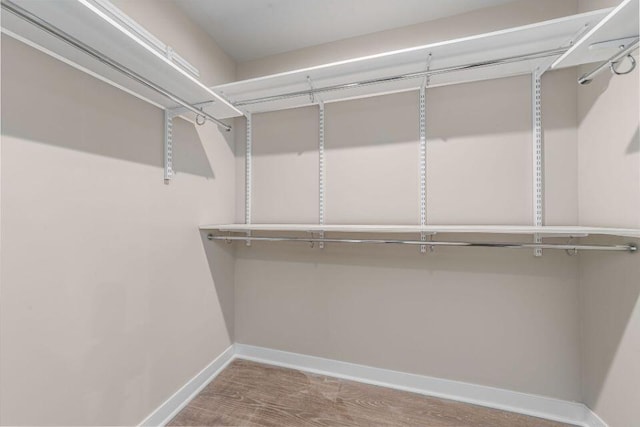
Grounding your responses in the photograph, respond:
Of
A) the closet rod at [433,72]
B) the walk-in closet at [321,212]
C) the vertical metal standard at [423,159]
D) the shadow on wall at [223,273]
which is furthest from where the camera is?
the shadow on wall at [223,273]

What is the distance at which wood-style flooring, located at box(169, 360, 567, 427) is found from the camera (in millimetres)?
1492

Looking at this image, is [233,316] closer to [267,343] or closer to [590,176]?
[267,343]

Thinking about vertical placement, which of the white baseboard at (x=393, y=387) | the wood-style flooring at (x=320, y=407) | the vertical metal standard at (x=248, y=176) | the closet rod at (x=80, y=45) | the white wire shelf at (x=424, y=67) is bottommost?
the wood-style flooring at (x=320, y=407)

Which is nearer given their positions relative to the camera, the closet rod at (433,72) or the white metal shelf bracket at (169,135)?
the closet rod at (433,72)

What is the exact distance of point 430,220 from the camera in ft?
5.62

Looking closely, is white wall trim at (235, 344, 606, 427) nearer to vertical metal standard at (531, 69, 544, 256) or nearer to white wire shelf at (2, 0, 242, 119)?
vertical metal standard at (531, 69, 544, 256)

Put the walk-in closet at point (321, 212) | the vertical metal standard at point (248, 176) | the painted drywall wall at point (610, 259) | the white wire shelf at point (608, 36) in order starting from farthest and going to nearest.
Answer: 1. the vertical metal standard at point (248, 176)
2. the painted drywall wall at point (610, 259)
3. the walk-in closet at point (321, 212)
4. the white wire shelf at point (608, 36)

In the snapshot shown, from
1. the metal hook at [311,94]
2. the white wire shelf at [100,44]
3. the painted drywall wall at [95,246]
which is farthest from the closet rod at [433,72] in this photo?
the painted drywall wall at [95,246]

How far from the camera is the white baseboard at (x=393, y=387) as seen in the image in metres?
1.49

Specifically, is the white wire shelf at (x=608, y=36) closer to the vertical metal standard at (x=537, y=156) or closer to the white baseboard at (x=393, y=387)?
the vertical metal standard at (x=537, y=156)

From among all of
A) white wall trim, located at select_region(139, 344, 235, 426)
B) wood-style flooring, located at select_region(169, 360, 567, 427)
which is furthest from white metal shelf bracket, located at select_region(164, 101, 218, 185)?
wood-style flooring, located at select_region(169, 360, 567, 427)

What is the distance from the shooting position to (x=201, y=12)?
1667mm

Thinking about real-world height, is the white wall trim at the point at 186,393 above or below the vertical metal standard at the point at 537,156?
below

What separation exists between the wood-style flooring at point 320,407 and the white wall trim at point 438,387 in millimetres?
44
